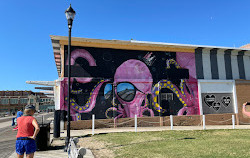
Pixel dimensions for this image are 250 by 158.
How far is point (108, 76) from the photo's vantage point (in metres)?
14.5

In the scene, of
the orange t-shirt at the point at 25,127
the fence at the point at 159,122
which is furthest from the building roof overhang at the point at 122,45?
the orange t-shirt at the point at 25,127

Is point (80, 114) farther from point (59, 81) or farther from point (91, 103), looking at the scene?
point (59, 81)

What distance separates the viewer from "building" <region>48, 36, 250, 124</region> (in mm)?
13891

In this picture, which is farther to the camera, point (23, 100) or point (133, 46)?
point (23, 100)

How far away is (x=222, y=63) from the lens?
17.0 meters

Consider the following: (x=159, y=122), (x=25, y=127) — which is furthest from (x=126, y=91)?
(x=25, y=127)

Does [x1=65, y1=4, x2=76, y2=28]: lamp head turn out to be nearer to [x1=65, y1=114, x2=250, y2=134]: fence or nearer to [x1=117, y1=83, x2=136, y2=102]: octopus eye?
[x1=65, y1=114, x2=250, y2=134]: fence

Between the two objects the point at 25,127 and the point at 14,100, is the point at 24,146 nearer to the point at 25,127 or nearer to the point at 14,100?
the point at 25,127

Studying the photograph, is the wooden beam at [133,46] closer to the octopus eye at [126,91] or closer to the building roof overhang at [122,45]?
the building roof overhang at [122,45]

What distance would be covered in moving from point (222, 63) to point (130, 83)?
8947mm

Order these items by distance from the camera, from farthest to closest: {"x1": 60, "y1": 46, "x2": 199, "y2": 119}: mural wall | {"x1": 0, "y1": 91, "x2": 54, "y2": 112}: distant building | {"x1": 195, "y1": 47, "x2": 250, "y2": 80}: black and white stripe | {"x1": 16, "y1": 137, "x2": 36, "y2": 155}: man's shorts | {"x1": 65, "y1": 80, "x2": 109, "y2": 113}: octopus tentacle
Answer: {"x1": 0, "y1": 91, "x2": 54, "y2": 112}: distant building → {"x1": 195, "y1": 47, "x2": 250, "y2": 80}: black and white stripe → {"x1": 60, "y1": 46, "x2": 199, "y2": 119}: mural wall → {"x1": 65, "y1": 80, "x2": 109, "y2": 113}: octopus tentacle → {"x1": 16, "y1": 137, "x2": 36, "y2": 155}: man's shorts

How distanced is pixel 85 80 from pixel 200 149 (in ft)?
31.1

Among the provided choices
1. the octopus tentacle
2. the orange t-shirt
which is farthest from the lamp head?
the octopus tentacle

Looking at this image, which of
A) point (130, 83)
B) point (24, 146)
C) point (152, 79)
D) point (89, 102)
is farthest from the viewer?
point (152, 79)
